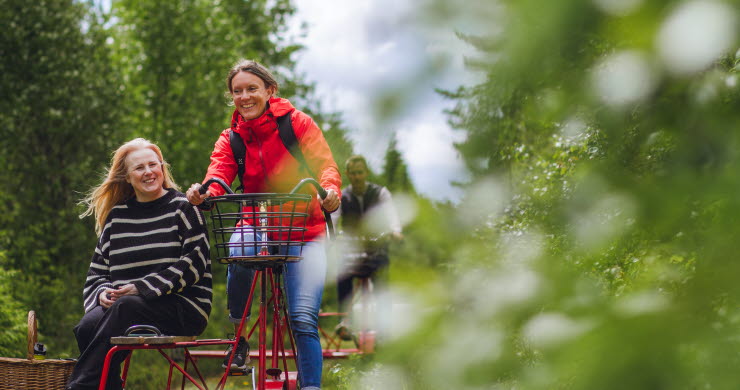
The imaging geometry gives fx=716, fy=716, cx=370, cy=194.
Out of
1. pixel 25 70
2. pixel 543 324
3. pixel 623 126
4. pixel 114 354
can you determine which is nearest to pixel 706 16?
pixel 623 126

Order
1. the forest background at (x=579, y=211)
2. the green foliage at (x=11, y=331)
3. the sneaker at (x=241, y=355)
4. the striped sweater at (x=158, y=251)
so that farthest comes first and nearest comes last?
the green foliage at (x=11, y=331)
the striped sweater at (x=158, y=251)
the sneaker at (x=241, y=355)
the forest background at (x=579, y=211)

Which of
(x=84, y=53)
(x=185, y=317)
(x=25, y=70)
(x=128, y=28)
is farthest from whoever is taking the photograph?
(x=128, y=28)

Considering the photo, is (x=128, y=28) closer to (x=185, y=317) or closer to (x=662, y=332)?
(x=185, y=317)

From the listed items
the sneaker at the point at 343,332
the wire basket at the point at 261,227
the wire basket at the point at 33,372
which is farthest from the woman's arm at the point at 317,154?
the sneaker at the point at 343,332

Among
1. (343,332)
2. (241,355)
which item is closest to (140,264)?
(241,355)

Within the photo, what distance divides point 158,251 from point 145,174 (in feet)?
1.41

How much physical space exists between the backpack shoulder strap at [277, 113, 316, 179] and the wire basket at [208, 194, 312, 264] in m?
0.21

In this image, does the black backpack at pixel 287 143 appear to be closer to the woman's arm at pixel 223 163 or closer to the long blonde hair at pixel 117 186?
the woman's arm at pixel 223 163

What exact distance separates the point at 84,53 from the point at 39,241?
3.65 meters

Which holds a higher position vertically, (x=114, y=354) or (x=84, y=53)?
(x=84, y=53)

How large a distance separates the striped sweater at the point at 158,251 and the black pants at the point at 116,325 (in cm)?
6

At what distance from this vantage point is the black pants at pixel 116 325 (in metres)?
3.19

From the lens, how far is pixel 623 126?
1.50 feet

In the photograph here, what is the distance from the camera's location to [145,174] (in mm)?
3684
